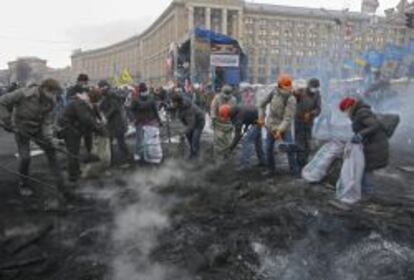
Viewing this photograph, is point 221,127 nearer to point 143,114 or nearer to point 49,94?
point 143,114

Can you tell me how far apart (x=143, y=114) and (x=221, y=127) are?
1.64 metres

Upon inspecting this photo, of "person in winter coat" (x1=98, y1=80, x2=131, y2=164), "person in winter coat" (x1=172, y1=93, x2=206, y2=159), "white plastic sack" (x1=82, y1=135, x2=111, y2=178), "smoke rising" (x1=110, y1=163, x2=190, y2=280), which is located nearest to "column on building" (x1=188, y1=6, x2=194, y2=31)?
"person in winter coat" (x1=172, y1=93, x2=206, y2=159)

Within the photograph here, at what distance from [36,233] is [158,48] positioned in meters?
108

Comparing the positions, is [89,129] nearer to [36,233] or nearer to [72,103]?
[72,103]

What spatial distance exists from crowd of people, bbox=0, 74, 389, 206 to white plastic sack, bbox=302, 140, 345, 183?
0.61m

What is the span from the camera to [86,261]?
4801mm

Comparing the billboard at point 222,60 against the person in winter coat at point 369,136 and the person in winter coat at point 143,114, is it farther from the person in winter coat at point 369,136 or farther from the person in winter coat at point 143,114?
the person in winter coat at point 369,136

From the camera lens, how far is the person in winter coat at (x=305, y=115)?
8.76 meters

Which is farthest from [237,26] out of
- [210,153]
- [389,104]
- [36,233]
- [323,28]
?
[36,233]

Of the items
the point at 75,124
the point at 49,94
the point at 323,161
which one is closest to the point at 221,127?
the point at 323,161

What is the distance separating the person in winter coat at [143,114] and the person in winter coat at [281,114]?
2465 millimetres

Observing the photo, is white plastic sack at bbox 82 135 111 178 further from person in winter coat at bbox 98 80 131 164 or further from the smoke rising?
the smoke rising

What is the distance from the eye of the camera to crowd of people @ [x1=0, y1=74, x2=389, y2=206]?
6789 millimetres

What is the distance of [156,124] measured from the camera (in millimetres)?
10258
